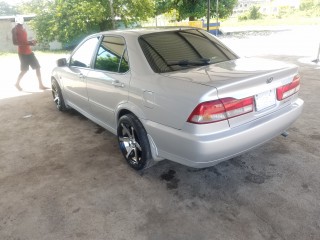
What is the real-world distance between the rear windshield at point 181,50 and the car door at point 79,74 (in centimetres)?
114

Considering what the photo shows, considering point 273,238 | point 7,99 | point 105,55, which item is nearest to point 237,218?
point 273,238

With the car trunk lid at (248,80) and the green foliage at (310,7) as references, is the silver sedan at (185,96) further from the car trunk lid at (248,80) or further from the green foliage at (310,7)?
the green foliage at (310,7)

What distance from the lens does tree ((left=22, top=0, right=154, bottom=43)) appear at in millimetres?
17156

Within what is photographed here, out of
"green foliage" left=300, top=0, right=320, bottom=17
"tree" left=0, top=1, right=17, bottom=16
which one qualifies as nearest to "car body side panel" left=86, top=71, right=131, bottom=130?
"green foliage" left=300, top=0, right=320, bottom=17

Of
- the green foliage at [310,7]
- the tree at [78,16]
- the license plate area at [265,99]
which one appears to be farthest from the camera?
the green foliage at [310,7]

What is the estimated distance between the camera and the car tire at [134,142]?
2.96m

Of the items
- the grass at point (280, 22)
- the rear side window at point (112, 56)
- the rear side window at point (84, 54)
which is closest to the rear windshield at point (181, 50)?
the rear side window at point (112, 56)

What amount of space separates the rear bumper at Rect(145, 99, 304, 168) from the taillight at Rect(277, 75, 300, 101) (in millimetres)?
144

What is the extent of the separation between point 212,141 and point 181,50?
1.24 meters

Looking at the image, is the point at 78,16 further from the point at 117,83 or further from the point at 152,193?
the point at 152,193

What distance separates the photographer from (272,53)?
38.0ft

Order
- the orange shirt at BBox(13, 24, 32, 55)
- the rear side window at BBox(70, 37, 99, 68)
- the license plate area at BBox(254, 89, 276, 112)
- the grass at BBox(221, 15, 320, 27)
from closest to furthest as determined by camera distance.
A: the license plate area at BBox(254, 89, 276, 112) < the rear side window at BBox(70, 37, 99, 68) < the orange shirt at BBox(13, 24, 32, 55) < the grass at BBox(221, 15, 320, 27)

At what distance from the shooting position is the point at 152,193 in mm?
2865

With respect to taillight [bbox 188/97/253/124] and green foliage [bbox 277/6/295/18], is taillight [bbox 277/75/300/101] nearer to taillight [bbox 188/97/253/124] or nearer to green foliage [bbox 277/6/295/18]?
taillight [bbox 188/97/253/124]
